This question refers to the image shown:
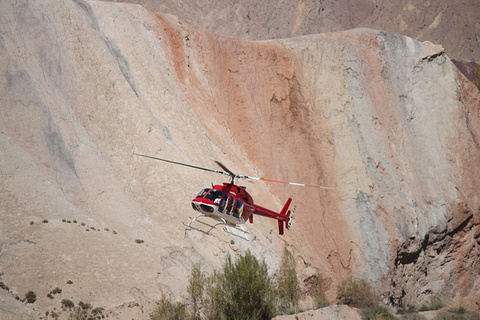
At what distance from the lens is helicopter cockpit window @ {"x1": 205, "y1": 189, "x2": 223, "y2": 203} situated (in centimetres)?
3078

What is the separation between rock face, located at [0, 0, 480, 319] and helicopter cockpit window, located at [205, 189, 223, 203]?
15.7 ft

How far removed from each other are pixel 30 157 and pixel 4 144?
1.31 meters

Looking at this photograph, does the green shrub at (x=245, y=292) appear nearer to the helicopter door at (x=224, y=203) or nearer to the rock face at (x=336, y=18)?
the helicopter door at (x=224, y=203)

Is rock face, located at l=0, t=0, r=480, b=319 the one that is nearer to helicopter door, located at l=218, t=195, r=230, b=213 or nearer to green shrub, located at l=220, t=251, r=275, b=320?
green shrub, located at l=220, t=251, r=275, b=320

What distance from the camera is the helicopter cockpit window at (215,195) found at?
30781mm

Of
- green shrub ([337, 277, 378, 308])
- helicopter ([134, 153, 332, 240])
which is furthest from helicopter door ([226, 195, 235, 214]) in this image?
green shrub ([337, 277, 378, 308])

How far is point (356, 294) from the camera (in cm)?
4241

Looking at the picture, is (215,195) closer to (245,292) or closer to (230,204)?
(230,204)

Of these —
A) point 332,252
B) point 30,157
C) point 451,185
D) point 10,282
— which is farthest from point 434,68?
point 10,282

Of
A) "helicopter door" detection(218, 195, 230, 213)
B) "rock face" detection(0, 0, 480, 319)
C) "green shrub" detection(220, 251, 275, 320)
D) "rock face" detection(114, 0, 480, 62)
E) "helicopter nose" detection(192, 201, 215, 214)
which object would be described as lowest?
"green shrub" detection(220, 251, 275, 320)

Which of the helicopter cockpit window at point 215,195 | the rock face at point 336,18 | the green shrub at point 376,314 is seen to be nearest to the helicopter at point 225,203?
the helicopter cockpit window at point 215,195

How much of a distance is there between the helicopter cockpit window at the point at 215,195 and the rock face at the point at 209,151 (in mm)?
4782

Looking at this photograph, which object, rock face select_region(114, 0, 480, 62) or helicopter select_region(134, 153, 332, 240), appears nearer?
helicopter select_region(134, 153, 332, 240)

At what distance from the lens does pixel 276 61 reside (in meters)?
50.4
